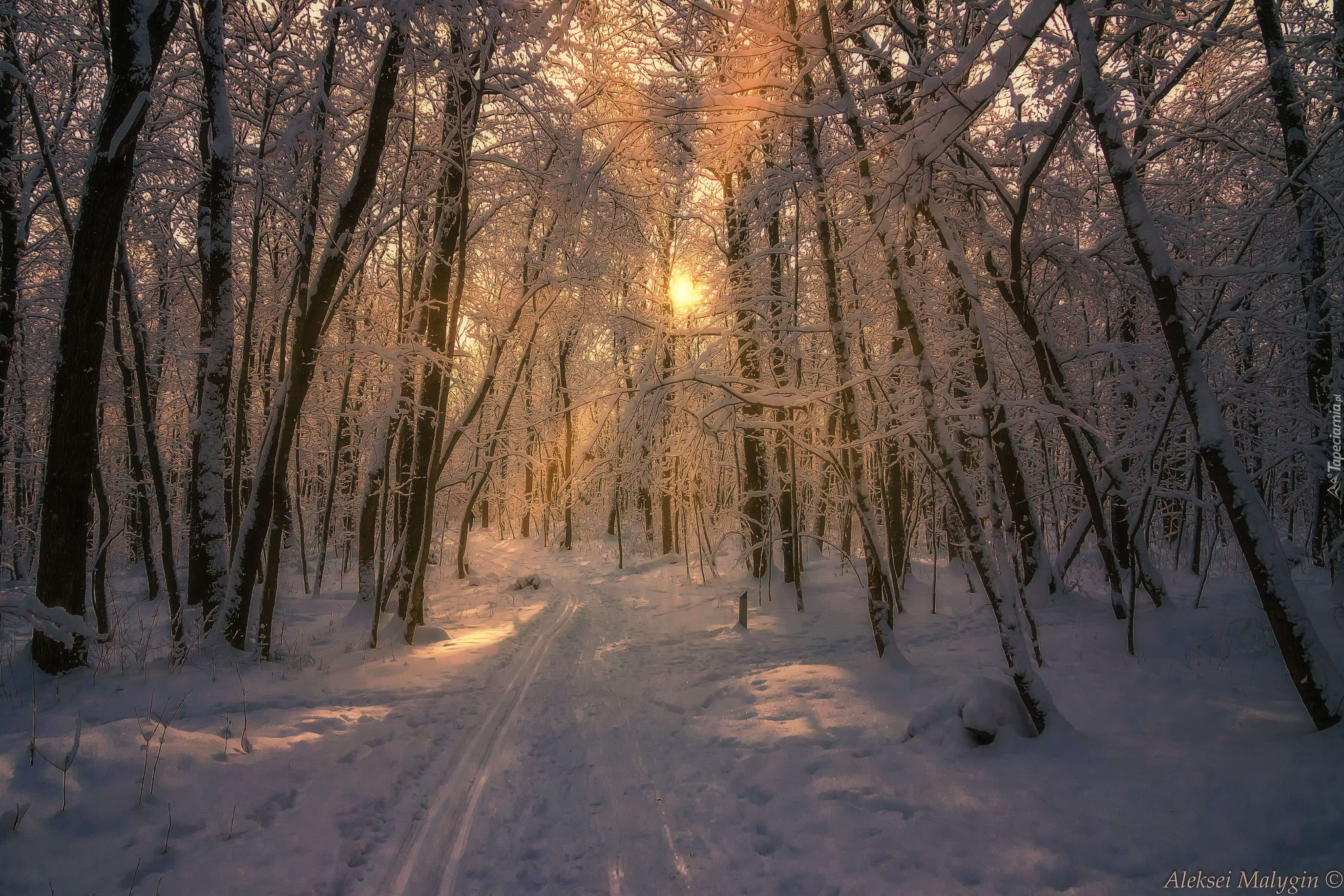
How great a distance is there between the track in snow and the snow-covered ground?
23mm

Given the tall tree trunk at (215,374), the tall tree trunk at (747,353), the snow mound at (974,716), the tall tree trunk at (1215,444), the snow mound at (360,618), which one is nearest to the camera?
the tall tree trunk at (1215,444)

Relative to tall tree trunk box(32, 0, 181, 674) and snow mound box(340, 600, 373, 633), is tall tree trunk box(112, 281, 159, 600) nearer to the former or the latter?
tall tree trunk box(32, 0, 181, 674)

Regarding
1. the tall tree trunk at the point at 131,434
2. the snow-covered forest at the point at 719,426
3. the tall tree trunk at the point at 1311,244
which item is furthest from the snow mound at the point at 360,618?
the tall tree trunk at the point at 1311,244

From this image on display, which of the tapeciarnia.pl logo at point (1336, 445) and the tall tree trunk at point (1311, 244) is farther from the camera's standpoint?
the tapeciarnia.pl logo at point (1336, 445)

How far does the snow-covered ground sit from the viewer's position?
325cm

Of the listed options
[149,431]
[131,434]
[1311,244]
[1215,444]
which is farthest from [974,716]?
[131,434]

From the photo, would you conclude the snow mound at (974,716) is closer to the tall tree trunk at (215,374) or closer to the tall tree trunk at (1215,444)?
the tall tree trunk at (1215,444)

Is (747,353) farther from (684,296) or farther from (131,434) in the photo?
(131,434)

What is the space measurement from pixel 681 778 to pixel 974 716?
2.57 m

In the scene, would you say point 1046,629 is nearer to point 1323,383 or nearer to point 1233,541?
point 1323,383

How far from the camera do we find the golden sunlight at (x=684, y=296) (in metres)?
9.61

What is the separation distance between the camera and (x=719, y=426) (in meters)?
8.18

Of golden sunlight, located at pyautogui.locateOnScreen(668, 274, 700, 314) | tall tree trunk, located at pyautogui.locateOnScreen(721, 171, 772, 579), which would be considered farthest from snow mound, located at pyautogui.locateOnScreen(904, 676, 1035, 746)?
golden sunlight, located at pyautogui.locateOnScreen(668, 274, 700, 314)

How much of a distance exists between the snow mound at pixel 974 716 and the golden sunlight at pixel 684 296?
6814 millimetres
